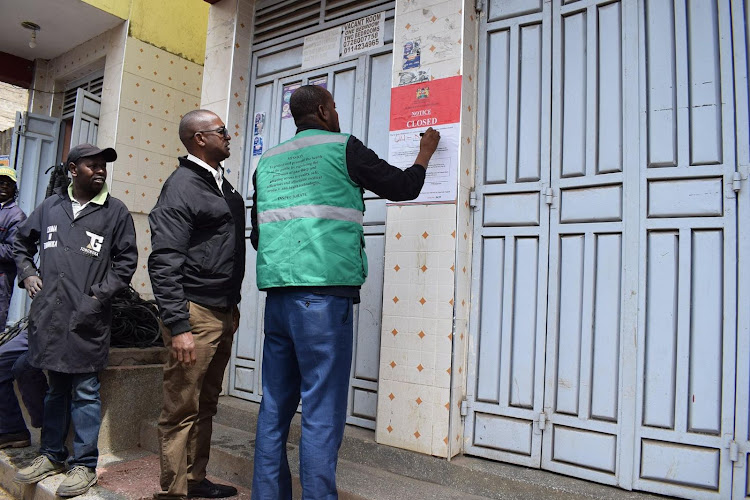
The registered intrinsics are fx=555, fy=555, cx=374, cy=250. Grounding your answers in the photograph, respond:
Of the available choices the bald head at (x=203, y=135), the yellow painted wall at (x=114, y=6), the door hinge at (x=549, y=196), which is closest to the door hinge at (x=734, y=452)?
the door hinge at (x=549, y=196)

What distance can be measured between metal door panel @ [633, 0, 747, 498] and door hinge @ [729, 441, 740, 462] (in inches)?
0.9

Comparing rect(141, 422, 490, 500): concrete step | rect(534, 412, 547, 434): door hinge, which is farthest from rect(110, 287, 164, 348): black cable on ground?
rect(534, 412, 547, 434): door hinge

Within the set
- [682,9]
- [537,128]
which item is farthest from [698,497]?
[682,9]

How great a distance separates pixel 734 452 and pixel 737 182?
1.24 m

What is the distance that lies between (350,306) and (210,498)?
151 cm

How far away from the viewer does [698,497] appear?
2600 millimetres

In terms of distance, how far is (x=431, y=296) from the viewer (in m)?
3.29

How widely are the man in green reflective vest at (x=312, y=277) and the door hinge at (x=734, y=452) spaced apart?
69.8 inches

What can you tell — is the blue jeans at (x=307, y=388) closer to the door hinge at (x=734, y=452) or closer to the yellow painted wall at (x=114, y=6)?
the door hinge at (x=734, y=452)

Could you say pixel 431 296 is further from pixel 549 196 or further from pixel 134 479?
pixel 134 479

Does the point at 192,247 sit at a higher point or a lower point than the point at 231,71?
lower

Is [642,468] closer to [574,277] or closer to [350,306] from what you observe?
[574,277]

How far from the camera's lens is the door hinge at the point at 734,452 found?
252cm

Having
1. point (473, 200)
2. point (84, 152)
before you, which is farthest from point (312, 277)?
point (84, 152)
